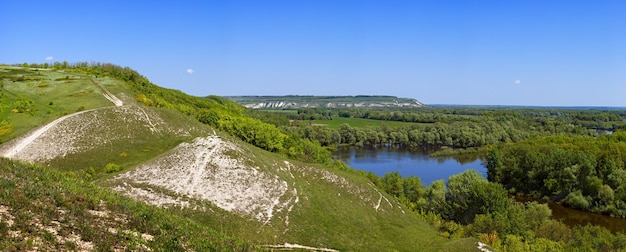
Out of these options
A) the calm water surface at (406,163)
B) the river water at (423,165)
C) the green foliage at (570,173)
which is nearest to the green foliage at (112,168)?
the river water at (423,165)

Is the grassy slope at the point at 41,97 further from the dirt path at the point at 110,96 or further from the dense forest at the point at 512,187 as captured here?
the dense forest at the point at 512,187

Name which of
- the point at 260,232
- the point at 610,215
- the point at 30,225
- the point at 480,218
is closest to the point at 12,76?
the point at 260,232

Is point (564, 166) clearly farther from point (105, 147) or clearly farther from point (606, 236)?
point (105, 147)

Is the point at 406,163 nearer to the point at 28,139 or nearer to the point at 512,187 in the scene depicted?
the point at 512,187

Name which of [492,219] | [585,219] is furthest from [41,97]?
[585,219]

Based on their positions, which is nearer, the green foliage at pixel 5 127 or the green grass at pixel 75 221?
the green grass at pixel 75 221
